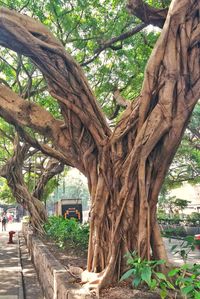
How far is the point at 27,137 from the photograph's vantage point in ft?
18.7

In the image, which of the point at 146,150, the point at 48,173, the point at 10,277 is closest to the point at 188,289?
the point at 146,150

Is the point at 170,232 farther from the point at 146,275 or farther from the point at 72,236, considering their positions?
the point at 72,236

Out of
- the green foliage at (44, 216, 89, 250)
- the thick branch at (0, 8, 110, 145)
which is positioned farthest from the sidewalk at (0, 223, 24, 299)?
the thick branch at (0, 8, 110, 145)

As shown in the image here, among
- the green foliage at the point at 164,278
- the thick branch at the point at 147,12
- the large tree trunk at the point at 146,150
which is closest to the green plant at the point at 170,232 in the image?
the large tree trunk at the point at 146,150

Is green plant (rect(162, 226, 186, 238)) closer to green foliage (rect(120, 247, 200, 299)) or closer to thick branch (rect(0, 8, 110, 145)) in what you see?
green foliage (rect(120, 247, 200, 299))

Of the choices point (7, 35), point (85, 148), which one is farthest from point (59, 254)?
point (7, 35)

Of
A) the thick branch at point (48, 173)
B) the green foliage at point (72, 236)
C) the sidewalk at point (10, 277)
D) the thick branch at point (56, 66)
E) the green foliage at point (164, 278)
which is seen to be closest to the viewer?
the green foliage at point (164, 278)

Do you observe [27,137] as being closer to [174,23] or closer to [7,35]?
[7,35]

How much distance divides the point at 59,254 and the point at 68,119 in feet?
12.4

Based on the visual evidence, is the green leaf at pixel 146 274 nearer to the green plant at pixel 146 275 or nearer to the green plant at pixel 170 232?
the green plant at pixel 146 275

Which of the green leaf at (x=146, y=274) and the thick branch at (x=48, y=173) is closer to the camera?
the green leaf at (x=146, y=274)

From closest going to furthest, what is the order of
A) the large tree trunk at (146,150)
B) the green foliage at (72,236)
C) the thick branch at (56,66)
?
the large tree trunk at (146,150) → the thick branch at (56,66) → the green foliage at (72,236)

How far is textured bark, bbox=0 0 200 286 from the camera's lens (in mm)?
3619

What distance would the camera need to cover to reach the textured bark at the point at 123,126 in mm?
3619
